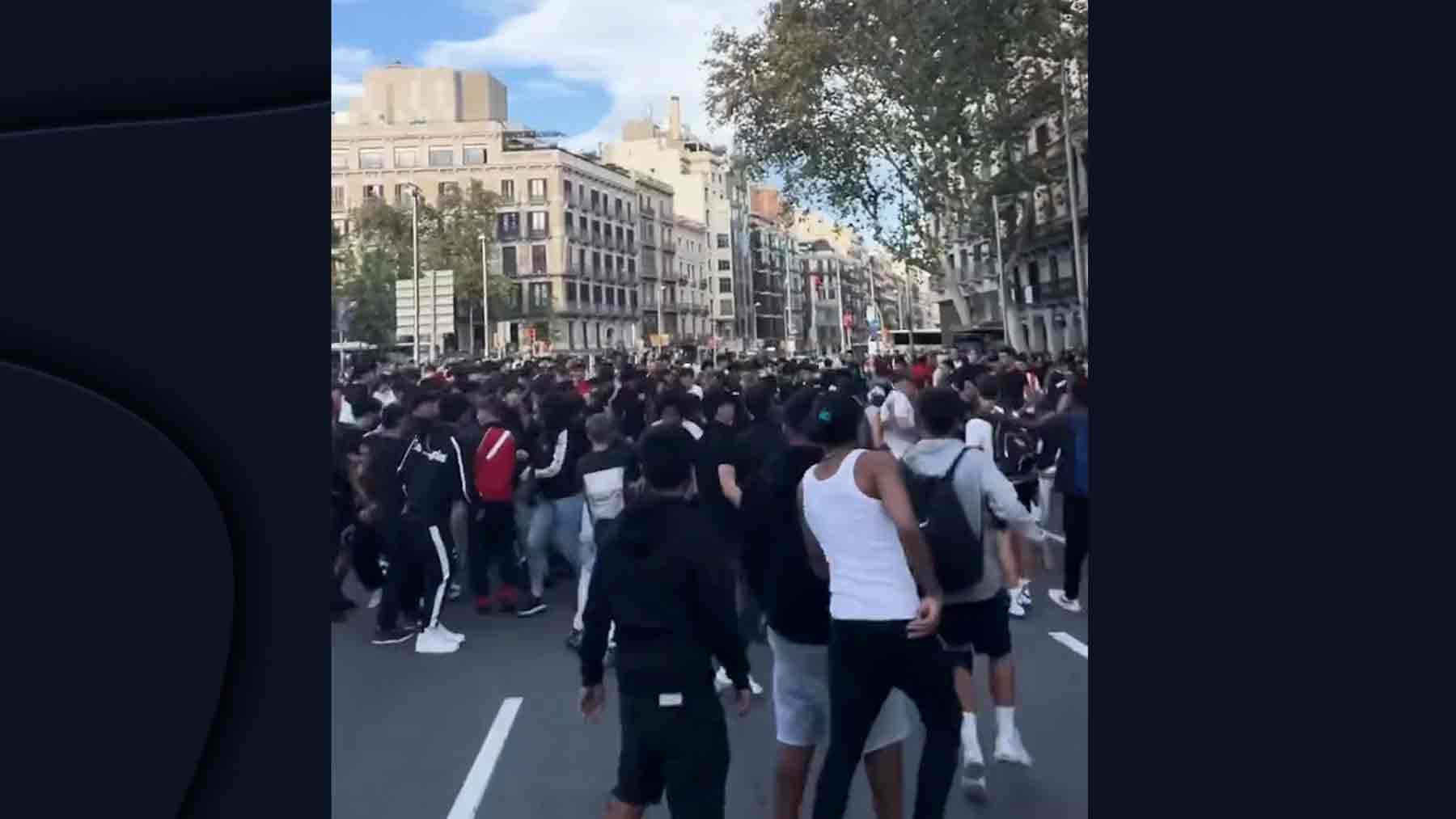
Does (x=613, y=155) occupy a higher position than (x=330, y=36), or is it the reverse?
(x=330, y=36)

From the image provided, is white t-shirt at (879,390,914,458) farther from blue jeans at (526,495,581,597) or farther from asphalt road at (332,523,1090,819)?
blue jeans at (526,495,581,597)

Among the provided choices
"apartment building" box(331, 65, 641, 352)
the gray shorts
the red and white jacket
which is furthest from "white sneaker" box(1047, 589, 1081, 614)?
the red and white jacket

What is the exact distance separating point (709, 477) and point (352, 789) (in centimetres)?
102

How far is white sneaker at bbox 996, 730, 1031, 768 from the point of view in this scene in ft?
9.55

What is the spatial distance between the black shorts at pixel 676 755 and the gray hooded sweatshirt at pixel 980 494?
584mm

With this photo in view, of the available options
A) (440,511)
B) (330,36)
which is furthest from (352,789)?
(330,36)

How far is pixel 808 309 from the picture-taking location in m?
3.25

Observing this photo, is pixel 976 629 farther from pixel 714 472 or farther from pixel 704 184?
pixel 704 184

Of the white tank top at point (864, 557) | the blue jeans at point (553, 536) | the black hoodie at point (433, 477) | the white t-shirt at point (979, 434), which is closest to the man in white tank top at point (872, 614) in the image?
the white tank top at point (864, 557)

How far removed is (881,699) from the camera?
290 centimetres

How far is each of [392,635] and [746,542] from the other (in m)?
0.80
